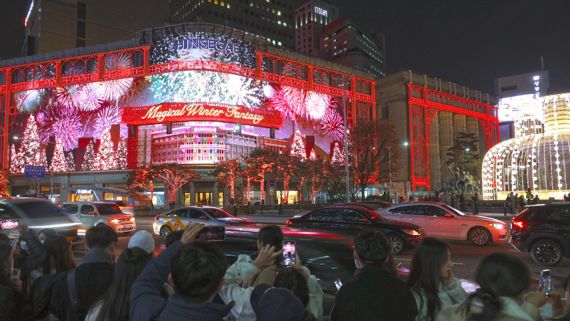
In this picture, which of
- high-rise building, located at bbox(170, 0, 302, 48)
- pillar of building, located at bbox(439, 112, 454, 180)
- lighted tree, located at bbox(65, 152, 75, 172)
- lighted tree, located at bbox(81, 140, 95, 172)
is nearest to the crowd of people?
lighted tree, located at bbox(81, 140, 95, 172)

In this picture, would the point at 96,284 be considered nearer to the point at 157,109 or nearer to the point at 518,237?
the point at 518,237

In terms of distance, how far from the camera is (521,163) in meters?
38.6

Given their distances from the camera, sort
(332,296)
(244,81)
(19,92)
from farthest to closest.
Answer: (19,92)
(244,81)
(332,296)

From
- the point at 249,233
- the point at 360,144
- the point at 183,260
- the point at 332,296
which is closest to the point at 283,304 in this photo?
the point at 183,260

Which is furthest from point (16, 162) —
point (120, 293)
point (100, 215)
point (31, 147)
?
point (120, 293)

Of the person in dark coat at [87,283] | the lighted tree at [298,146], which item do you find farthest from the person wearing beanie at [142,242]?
the lighted tree at [298,146]

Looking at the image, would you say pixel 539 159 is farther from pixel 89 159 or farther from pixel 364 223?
pixel 89 159

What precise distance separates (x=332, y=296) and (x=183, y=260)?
11.0 ft

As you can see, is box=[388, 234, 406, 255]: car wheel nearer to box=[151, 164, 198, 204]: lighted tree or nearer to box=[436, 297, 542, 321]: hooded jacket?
box=[436, 297, 542, 321]: hooded jacket

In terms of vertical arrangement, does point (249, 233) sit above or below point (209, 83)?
below

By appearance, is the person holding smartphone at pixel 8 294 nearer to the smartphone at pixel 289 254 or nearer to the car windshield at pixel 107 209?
the smartphone at pixel 289 254

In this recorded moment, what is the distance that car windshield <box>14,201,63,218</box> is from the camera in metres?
12.0

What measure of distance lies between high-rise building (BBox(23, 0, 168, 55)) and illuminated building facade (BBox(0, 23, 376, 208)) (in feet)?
50.6

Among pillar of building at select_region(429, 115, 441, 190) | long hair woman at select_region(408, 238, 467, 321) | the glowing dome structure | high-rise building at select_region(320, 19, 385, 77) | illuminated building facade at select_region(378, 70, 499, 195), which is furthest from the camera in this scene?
high-rise building at select_region(320, 19, 385, 77)
